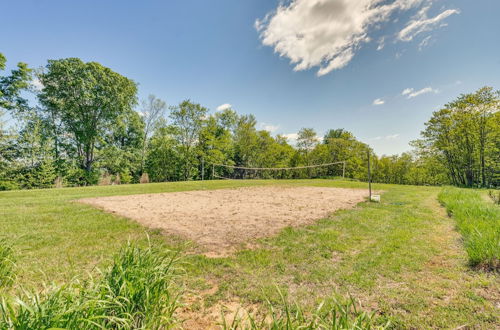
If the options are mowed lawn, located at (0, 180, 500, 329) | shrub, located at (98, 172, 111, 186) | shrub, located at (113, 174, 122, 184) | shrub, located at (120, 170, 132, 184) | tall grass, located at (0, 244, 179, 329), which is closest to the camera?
tall grass, located at (0, 244, 179, 329)

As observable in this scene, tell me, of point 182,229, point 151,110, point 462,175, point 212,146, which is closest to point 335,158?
point 462,175

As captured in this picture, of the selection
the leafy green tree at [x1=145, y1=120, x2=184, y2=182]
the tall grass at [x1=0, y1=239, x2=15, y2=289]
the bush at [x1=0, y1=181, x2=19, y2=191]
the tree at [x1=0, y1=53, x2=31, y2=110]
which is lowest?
the bush at [x1=0, y1=181, x2=19, y2=191]

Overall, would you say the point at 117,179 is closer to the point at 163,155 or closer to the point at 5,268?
the point at 163,155

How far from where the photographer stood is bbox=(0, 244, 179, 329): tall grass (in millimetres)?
1068

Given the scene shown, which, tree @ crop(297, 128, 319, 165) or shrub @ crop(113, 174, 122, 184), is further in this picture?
tree @ crop(297, 128, 319, 165)

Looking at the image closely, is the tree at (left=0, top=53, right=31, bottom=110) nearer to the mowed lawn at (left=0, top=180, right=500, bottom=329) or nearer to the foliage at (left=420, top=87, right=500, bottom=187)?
the mowed lawn at (left=0, top=180, right=500, bottom=329)

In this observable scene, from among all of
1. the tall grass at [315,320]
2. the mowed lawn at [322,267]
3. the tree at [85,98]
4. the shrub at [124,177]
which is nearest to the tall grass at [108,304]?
the mowed lawn at [322,267]

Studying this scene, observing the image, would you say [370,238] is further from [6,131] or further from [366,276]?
[6,131]

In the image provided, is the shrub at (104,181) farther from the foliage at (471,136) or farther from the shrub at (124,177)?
the foliage at (471,136)

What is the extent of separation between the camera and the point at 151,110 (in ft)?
102

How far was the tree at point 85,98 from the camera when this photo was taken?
20.7 m

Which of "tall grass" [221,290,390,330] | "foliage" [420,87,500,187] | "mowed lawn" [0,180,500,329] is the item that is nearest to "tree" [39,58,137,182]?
"mowed lawn" [0,180,500,329]

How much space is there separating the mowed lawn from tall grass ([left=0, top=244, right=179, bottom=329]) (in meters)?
0.19

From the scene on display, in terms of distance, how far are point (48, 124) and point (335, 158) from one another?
41351 millimetres
